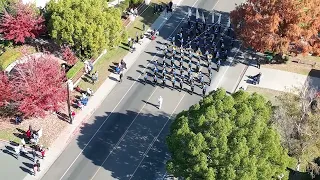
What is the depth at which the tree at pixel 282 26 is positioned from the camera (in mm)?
54781

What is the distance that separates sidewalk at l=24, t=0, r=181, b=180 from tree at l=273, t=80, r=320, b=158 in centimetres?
1934

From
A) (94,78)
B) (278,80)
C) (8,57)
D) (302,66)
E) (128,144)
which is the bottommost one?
(128,144)

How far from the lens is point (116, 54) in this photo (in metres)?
61.4

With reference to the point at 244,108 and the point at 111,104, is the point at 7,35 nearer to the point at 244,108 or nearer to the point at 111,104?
the point at 111,104

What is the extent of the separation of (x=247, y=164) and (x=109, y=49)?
87.1ft

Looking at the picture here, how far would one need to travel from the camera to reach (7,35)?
189ft

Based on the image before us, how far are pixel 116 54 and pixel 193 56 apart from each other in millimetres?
8830

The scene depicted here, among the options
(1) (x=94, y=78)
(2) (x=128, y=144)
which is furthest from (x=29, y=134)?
(1) (x=94, y=78)

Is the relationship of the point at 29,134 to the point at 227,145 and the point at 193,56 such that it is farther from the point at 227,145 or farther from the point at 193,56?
the point at 193,56

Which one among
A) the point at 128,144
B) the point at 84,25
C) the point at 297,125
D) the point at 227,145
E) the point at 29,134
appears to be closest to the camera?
the point at 227,145

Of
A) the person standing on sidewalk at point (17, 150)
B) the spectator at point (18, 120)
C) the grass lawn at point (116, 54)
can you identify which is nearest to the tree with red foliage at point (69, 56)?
the grass lawn at point (116, 54)

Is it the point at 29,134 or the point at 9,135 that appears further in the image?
the point at 9,135

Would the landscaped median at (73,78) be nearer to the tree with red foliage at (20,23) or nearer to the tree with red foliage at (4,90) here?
the tree with red foliage at (20,23)

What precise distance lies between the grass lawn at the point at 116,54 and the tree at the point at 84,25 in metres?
2.43
